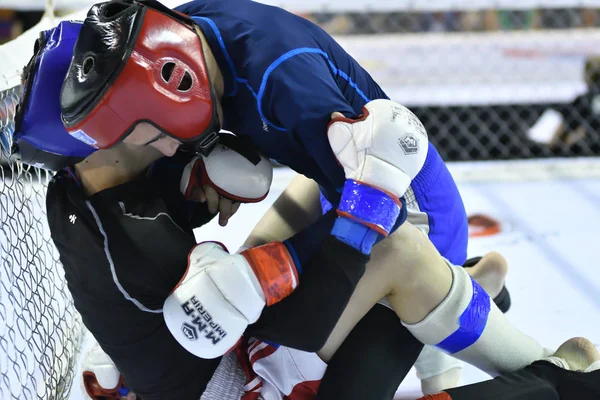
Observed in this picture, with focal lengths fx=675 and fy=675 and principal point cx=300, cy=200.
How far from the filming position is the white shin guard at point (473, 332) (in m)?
1.20

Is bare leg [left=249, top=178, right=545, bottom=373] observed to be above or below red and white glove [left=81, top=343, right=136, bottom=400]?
above

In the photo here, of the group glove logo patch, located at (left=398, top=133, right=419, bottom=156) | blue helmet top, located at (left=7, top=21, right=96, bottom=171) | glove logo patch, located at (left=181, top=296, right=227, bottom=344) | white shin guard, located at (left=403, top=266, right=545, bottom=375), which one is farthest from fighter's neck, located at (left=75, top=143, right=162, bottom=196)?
white shin guard, located at (left=403, top=266, right=545, bottom=375)

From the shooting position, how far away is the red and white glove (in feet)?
4.58

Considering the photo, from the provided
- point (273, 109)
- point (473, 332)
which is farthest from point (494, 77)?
point (273, 109)

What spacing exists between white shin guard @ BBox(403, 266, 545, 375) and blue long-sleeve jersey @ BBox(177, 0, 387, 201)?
0.93 feet

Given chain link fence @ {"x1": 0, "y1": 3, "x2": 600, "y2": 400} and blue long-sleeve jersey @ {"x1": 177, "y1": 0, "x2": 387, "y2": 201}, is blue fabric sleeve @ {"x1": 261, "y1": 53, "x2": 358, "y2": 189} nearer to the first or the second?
blue long-sleeve jersey @ {"x1": 177, "y1": 0, "x2": 387, "y2": 201}

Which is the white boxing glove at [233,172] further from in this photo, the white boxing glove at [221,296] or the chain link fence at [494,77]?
the chain link fence at [494,77]

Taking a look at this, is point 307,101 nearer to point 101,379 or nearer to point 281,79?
point 281,79

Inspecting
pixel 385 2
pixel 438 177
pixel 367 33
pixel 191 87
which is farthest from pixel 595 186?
pixel 191 87

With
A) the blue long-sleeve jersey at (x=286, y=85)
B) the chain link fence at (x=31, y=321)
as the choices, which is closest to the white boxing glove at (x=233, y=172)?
the blue long-sleeve jersey at (x=286, y=85)

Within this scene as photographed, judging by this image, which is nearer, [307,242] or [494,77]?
Result: [307,242]

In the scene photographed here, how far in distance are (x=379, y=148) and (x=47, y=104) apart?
1.66ft

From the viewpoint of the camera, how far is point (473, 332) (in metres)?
1.22

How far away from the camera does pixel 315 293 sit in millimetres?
1062
